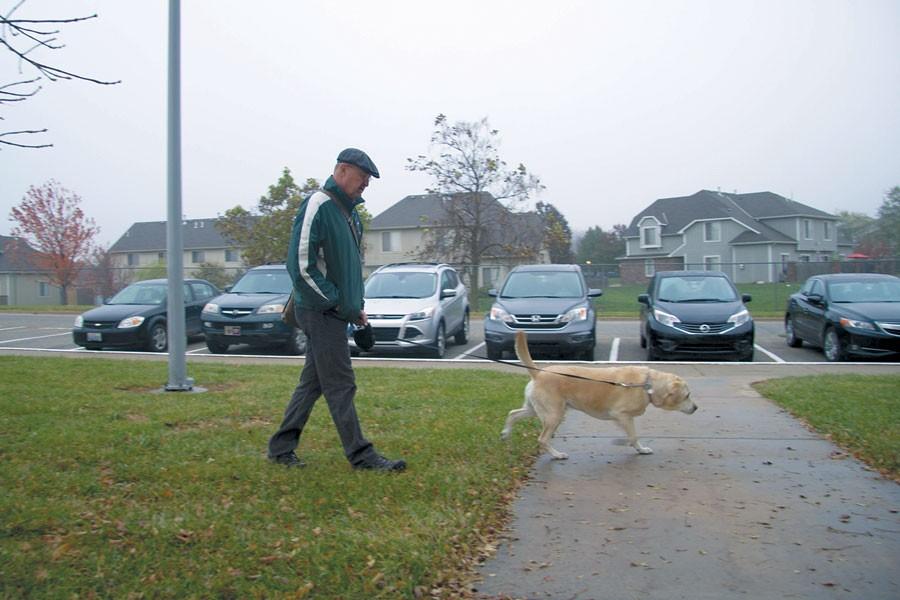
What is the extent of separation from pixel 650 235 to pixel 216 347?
45858 mm

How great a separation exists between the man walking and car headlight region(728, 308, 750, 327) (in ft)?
29.7

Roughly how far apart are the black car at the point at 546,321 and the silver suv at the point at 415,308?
106cm

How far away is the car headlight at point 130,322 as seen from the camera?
1491cm

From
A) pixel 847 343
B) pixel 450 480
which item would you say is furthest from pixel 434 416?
pixel 847 343

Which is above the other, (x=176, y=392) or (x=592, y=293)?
(x=592, y=293)

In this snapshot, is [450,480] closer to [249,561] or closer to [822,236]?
[249,561]

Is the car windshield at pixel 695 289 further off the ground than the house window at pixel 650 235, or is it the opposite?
the house window at pixel 650 235

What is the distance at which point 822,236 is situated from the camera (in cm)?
5425

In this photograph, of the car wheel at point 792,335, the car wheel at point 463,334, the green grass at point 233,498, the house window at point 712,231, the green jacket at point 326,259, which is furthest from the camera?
the house window at point 712,231

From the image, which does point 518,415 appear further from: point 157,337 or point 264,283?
point 157,337

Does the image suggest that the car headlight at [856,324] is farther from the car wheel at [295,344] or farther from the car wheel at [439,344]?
the car wheel at [295,344]

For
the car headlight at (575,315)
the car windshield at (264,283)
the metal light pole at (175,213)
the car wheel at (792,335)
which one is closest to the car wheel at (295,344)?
the car windshield at (264,283)

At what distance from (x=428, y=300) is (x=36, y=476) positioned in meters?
9.48

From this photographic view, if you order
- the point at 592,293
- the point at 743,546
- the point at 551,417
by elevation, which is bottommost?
the point at 743,546
